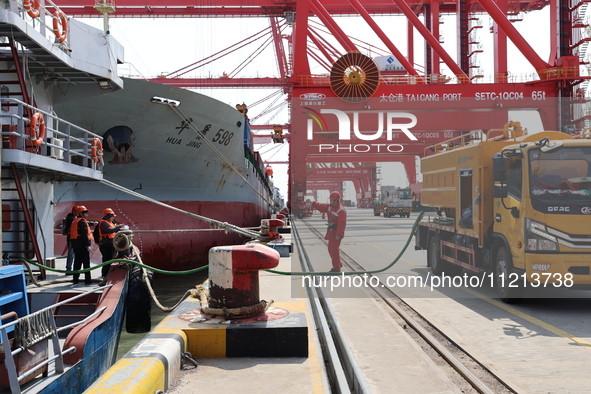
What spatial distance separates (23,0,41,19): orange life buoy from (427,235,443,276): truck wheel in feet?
31.7

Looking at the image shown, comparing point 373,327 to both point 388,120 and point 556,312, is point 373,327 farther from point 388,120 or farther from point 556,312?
point 388,120

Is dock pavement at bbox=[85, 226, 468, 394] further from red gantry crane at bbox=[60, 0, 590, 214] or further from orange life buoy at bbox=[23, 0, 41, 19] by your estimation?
red gantry crane at bbox=[60, 0, 590, 214]

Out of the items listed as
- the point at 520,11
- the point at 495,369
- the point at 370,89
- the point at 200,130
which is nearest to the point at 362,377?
the point at 495,369

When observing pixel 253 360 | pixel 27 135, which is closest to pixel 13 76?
pixel 27 135

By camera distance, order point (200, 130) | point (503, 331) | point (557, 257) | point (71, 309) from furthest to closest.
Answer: point (200, 130)
point (71, 309)
point (557, 257)
point (503, 331)

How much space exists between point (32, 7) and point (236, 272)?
6867 millimetres

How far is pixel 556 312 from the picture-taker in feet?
28.6

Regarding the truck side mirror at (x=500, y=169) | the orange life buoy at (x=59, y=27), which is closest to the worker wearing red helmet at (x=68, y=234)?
the orange life buoy at (x=59, y=27)

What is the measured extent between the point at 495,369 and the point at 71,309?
6.89 meters

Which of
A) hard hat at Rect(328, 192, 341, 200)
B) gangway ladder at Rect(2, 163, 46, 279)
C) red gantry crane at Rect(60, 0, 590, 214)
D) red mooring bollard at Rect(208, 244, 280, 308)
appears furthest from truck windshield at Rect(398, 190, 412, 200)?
red mooring bollard at Rect(208, 244, 280, 308)

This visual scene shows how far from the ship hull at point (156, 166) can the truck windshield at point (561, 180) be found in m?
10.8

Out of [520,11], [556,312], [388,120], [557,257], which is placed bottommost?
[556,312]

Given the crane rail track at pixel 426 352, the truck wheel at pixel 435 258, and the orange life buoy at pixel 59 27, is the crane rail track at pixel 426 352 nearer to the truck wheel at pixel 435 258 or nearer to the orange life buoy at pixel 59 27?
the truck wheel at pixel 435 258

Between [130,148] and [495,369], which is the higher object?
[130,148]
